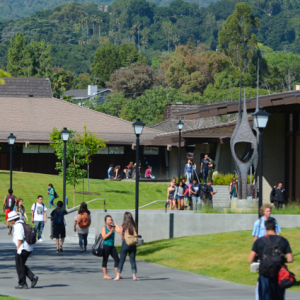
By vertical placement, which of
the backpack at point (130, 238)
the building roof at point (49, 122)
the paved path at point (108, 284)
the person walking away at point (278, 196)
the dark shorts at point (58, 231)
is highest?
the building roof at point (49, 122)

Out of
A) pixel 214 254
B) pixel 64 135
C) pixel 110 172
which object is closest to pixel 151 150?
pixel 110 172

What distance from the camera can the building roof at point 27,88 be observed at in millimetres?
52375

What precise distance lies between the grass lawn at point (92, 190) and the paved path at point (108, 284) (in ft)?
51.5

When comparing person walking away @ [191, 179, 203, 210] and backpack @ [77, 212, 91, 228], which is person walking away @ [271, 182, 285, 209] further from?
backpack @ [77, 212, 91, 228]

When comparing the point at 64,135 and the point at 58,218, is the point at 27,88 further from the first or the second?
the point at 58,218

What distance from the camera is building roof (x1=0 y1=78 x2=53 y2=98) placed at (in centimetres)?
5238

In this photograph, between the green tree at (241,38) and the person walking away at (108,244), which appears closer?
the person walking away at (108,244)

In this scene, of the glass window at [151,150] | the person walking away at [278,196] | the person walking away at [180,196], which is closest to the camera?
the person walking away at [278,196]

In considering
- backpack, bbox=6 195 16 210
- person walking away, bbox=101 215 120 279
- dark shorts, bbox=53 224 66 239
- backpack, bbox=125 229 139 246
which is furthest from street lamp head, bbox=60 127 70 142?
backpack, bbox=125 229 139 246

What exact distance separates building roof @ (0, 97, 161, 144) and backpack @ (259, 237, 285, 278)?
117ft

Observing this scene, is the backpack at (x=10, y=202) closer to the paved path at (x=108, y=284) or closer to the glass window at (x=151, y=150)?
the paved path at (x=108, y=284)

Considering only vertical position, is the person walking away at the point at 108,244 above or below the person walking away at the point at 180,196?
below

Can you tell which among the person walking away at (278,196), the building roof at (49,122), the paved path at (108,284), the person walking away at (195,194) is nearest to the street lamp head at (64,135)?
the person walking away at (195,194)

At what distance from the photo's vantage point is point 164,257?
1739 centimetres
